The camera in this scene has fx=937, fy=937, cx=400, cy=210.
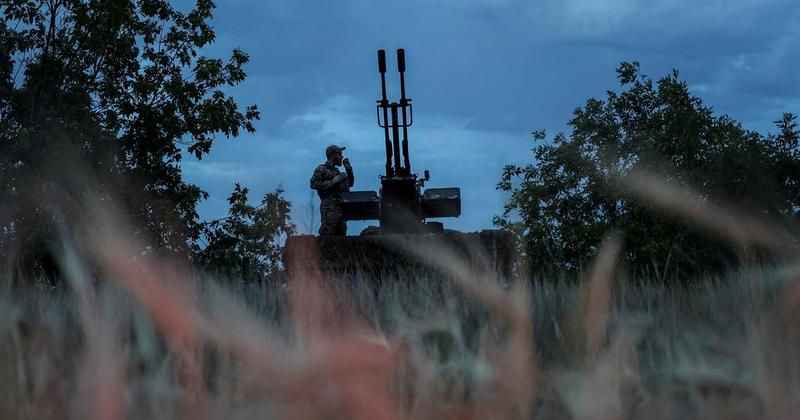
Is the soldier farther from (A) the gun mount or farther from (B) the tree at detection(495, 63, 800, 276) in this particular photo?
(B) the tree at detection(495, 63, 800, 276)

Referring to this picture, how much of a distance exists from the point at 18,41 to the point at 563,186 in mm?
12497

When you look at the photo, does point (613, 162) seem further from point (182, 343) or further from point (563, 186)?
point (182, 343)

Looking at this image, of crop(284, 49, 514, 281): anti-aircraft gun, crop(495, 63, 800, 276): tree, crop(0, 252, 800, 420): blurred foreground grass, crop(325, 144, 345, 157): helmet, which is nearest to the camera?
crop(0, 252, 800, 420): blurred foreground grass

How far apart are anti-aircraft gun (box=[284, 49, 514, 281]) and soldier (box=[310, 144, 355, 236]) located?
0.28 metres

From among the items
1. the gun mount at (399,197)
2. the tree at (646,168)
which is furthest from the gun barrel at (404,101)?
the tree at (646,168)

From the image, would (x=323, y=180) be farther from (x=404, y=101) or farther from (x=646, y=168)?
(x=646, y=168)

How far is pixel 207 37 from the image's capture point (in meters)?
20.7

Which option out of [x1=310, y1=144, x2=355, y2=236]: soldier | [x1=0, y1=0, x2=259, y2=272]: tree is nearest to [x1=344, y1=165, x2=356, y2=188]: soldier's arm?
[x1=310, y1=144, x2=355, y2=236]: soldier

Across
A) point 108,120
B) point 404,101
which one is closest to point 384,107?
point 404,101

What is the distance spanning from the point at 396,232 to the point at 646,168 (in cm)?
967

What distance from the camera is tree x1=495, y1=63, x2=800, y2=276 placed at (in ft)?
66.3

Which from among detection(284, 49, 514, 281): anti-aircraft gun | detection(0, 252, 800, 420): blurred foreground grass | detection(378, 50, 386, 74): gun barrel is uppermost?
detection(378, 50, 386, 74): gun barrel

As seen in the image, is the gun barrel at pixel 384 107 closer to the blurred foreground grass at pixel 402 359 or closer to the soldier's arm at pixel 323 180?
the soldier's arm at pixel 323 180

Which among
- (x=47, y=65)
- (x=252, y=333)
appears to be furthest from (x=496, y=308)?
(x=47, y=65)
